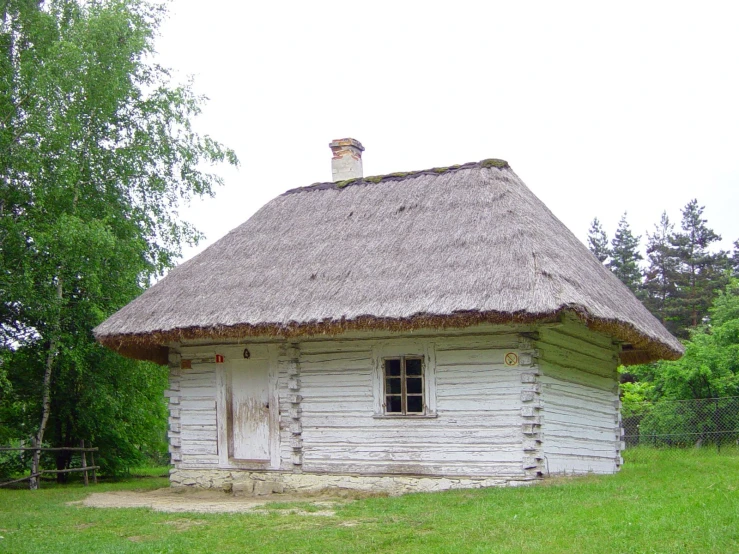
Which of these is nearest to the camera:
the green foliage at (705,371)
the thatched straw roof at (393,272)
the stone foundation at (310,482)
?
the thatched straw roof at (393,272)

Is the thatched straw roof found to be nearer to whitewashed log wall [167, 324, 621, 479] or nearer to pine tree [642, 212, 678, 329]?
whitewashed log wall [167, 324, 621, 479]

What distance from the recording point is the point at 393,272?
13.8 m

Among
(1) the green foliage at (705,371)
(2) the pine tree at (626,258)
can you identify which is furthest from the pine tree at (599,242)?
(1) the green foliage at (705,371)

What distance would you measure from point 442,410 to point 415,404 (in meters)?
0.50

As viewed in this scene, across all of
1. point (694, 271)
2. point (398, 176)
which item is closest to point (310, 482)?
point (398, 176)

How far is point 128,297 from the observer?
17984 millimetres

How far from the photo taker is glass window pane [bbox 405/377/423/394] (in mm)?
13344

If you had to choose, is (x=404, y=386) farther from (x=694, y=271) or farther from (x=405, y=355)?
(x=694, y=271)

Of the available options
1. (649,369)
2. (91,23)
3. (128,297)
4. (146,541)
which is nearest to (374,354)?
(146,541)

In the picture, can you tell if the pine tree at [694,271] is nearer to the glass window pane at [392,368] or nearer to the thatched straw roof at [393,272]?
the thatched straw roof at [393,272]

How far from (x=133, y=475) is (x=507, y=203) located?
38.0 feet

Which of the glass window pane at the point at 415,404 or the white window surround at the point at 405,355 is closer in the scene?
the white window surround at the point at 405,355

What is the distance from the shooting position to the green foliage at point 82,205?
16.6 metres

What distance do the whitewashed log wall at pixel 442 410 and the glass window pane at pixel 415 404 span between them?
0.20 meters
